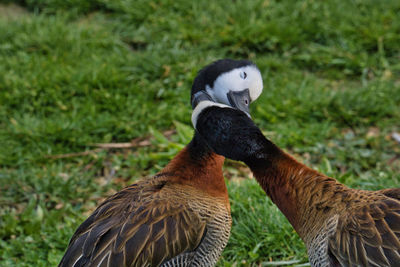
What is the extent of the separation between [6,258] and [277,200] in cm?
203

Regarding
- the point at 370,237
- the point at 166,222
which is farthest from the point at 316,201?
the point at 166,222

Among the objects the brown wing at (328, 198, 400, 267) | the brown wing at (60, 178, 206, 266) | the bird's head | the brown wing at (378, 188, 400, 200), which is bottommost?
the brown wing at (60, 178, 206, 266)

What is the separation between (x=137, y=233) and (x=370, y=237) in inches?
47.0

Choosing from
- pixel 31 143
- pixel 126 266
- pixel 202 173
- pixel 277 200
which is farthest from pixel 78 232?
pixel 31 143

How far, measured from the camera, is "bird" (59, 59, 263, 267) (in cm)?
277

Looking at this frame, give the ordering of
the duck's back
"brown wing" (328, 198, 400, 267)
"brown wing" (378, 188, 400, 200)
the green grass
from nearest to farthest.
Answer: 1. "brown wing" (328, 198, 400, 267)
2. "brown wing" (378, 188, 400, 200)
3. the duck's back
4. the green grass

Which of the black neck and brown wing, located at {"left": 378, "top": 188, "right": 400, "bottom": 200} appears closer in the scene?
brown wing, located at {"left": 378, "top": 188, "right": 400, "bottom": 200}

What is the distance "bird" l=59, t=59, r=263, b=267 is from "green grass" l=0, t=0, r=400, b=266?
50 cm

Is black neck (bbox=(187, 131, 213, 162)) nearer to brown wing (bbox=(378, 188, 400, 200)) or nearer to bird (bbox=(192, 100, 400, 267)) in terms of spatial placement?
bird (bbox=(192, 100, 400, 267))

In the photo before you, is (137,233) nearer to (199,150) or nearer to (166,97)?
(199,150)

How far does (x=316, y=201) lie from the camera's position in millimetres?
2662

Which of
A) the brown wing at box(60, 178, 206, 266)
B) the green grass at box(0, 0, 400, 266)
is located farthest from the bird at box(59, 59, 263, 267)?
the green grass at box(0, 0, 400, 266)

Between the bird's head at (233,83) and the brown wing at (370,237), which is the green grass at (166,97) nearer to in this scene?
the bird's head at (233,83)

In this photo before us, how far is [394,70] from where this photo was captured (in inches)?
209
